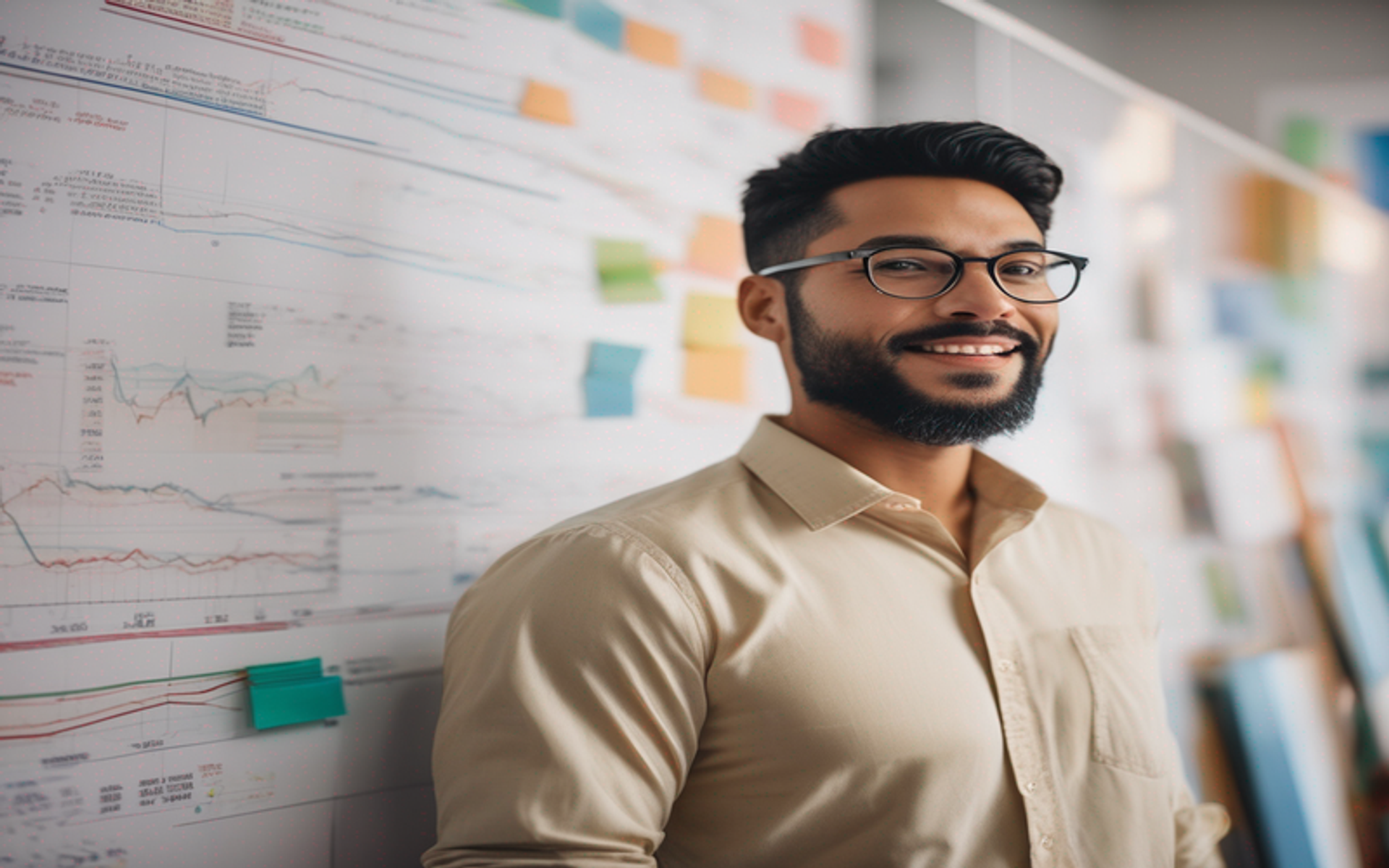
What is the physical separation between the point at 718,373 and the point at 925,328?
0.42m

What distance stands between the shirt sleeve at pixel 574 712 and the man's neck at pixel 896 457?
32cm

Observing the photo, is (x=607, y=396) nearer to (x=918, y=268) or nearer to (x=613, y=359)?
(x=613, y=359)

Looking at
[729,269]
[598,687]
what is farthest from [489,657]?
[729,269]

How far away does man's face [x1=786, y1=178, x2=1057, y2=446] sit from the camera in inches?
39.2

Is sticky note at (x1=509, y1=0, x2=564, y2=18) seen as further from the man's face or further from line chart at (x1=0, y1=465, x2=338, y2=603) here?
line chart at (x1=0, y1=465, x2=338, y2=603)

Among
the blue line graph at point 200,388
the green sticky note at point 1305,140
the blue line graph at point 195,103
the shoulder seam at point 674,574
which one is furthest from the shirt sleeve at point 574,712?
the green sticky note at point 1305,140

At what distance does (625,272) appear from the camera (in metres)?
1.21

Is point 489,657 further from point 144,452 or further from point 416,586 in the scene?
point 144,452

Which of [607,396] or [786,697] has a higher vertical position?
[607,396]

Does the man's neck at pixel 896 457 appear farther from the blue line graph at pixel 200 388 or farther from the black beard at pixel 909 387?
the blue line graph at pixel 200 388

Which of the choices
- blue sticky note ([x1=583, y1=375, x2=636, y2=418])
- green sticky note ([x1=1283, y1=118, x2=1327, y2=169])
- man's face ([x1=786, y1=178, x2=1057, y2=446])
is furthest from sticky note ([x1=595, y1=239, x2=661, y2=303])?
green sticky note ([x1=1283, y1=118, x2=1327, y2=169])

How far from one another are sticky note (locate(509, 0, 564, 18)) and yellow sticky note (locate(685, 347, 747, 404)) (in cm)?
50

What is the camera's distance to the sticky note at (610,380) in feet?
3.83

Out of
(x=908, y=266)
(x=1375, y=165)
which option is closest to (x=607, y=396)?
(x=908, y=266)
